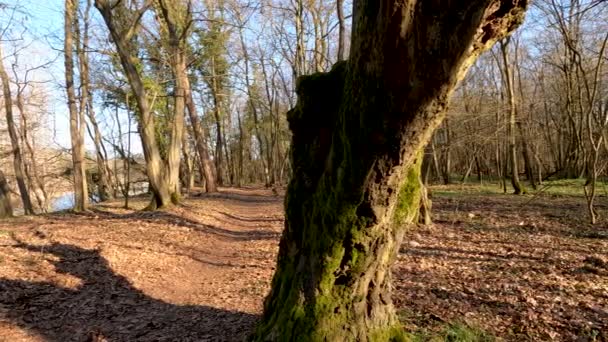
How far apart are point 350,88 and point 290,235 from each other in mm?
1653

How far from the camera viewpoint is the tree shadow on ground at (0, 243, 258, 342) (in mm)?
4980

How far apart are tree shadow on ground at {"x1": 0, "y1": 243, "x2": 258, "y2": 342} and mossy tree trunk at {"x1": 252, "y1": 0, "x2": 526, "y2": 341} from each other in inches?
57.1

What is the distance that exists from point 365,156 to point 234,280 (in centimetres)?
512

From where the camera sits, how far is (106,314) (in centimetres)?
560

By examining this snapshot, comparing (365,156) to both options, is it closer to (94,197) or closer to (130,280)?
(130,280)

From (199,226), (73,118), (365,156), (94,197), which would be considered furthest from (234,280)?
(94,197)

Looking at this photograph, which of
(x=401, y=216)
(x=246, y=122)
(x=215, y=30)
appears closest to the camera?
(x=401, y=216)

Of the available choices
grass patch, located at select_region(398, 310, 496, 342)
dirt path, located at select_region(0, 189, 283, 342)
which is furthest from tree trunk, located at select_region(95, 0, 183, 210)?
grass patch, located at select_region(398, 310, 496, 342)

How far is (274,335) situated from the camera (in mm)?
3729

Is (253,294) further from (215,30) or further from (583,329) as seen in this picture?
(215,30)

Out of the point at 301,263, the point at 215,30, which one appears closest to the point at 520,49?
the point at 215,30

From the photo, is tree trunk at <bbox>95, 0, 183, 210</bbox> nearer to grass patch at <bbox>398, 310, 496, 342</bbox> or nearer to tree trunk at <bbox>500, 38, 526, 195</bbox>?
grass patch at <bbox>398, 310, 496, 342</bbox>

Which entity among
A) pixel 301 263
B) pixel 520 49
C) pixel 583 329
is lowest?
pixel 583 329

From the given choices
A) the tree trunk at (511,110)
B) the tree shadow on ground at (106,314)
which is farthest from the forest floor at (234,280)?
the tree trunk at (511,110)
